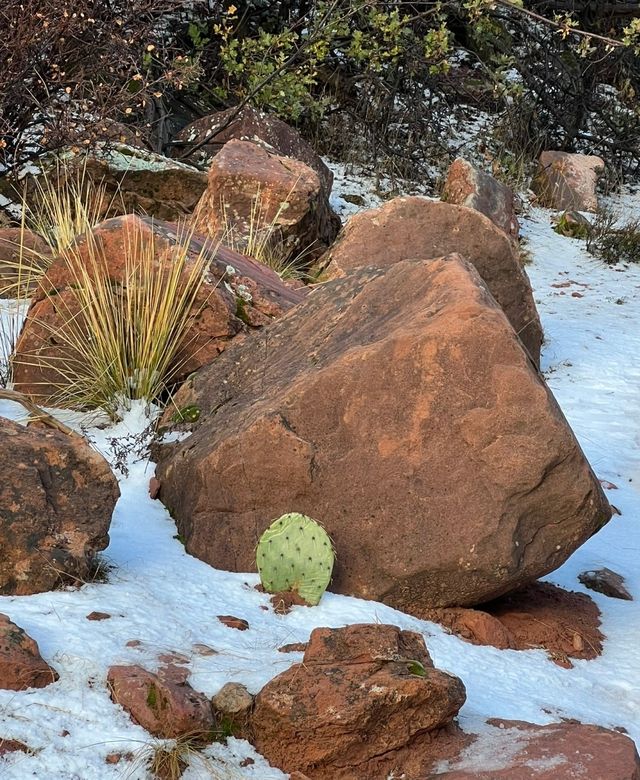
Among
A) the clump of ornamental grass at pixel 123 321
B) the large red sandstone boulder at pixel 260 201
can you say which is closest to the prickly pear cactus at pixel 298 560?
the clump of ornamental grass at pixel 123 321

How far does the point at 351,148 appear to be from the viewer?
37.2ft

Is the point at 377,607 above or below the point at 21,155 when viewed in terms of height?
below

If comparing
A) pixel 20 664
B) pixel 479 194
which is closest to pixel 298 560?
pixel 20 664

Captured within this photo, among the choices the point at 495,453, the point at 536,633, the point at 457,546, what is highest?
the point at 495,453

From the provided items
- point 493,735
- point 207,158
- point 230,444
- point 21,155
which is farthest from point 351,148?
point 493,735

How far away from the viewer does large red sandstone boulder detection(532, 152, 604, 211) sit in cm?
1148

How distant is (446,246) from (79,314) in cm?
254

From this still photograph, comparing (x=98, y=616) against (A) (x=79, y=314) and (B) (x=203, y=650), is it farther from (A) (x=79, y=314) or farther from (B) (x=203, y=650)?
(A) (x=79, y=314)

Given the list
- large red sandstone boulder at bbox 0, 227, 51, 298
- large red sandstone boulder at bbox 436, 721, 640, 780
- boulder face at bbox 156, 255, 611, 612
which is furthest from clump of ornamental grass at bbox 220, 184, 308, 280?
large red sandstone boulder at bbox 436, 721, 640, 780

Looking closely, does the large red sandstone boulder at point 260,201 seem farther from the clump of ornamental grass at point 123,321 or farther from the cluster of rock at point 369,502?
the cluster of rock at point 369,502

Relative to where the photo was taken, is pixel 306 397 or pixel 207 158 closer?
pixel 306 397

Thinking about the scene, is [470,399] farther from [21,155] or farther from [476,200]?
[476,200]

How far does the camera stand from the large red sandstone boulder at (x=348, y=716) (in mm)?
2525

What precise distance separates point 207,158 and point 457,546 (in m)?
7.01
